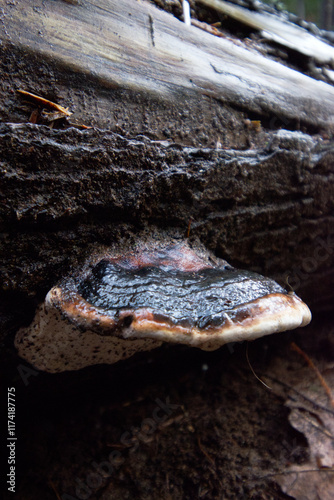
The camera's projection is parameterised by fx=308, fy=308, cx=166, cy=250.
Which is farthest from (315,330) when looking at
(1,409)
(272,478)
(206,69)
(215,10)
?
(215,10)

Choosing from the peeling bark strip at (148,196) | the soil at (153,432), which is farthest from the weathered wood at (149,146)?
the soil at (153,432)

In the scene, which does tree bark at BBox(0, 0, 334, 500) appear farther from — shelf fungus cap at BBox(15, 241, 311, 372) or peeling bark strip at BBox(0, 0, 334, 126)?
shelf fungus cap at BBox(15, 241, 311, 372)

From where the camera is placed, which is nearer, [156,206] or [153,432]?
[156,206]

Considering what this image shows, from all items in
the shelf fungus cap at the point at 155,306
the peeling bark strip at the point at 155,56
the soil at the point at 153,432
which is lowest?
the soil at the point at 153,432

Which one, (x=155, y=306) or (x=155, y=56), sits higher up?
(x=155, y=56)

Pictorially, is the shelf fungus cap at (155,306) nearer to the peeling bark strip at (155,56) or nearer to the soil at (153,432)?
the soil at (153,432)

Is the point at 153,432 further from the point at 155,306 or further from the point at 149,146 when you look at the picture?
the point at 149,146

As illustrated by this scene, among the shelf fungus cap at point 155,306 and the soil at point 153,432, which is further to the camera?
the soil at point 153,432

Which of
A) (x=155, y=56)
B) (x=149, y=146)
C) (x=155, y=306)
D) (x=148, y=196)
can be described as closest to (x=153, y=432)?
(x=155, y=306)
